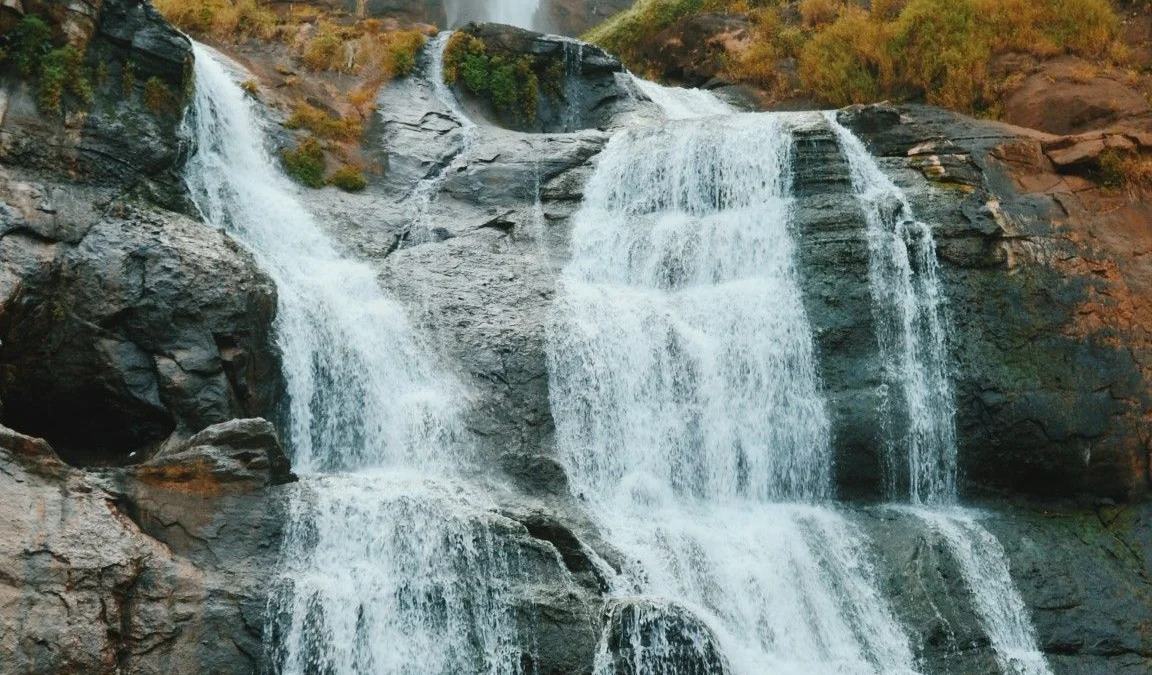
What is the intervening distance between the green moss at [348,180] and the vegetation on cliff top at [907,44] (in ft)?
34.8

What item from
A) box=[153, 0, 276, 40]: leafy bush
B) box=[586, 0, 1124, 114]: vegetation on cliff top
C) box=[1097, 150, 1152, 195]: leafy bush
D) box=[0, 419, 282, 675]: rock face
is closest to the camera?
box=[0, 419, 282, 675]: rock face

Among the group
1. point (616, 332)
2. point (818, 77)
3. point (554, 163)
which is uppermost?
point (818, 77)

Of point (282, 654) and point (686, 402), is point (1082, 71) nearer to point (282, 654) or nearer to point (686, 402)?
point (686, 402)

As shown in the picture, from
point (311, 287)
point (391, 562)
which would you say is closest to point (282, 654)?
point (391, 562)

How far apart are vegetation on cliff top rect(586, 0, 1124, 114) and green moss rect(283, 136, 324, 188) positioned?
1108cm

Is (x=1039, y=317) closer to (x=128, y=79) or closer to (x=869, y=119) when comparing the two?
(x=869, y=119)

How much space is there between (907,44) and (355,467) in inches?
586

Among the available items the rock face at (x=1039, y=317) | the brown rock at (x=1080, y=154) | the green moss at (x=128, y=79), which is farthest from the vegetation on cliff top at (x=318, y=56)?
the brown rock at (x=1080, y=154)

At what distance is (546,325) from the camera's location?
14.0 metres

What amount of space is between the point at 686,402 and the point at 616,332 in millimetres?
1419

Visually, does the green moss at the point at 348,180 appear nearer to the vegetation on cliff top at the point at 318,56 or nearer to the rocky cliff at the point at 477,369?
the vegetation on cliff top at the point at 318,56

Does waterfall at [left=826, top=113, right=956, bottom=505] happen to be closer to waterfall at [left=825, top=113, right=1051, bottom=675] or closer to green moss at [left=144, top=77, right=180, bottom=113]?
waterfall at [left=825, top=113, right=1051, bottom=675]

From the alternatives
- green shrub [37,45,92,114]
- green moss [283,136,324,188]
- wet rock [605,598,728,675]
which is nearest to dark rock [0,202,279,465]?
green shrub [37,45,92,114]

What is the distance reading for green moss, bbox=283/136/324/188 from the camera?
16703 millimetres
